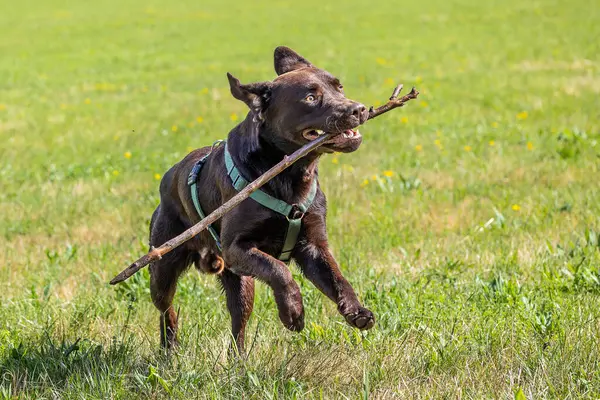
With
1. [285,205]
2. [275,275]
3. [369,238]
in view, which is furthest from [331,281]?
[369,238]

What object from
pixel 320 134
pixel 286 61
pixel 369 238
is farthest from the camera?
pixel 369 238

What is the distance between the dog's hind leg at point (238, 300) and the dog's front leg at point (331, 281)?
599mm

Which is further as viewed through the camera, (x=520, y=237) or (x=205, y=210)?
(x=520, y=237)

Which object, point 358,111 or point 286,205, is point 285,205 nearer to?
point 286,205

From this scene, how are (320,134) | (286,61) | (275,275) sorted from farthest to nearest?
(286,61) < (320,134) < (275,275)

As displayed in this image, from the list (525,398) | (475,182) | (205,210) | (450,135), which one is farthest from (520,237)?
(450,135)

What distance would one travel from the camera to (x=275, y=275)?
4102 millimetres

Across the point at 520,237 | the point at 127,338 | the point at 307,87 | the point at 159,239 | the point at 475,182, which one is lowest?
the point at 475,182

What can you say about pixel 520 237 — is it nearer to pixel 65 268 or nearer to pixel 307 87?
pixel 307 87

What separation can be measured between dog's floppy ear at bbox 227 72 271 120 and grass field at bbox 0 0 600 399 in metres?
1.21

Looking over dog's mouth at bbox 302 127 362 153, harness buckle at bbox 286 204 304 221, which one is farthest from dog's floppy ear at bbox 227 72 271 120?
harness buckle at bbox 286 204 304 221

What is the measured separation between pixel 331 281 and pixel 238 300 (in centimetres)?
88

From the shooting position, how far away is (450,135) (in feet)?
37.1

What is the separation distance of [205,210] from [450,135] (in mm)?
7017
